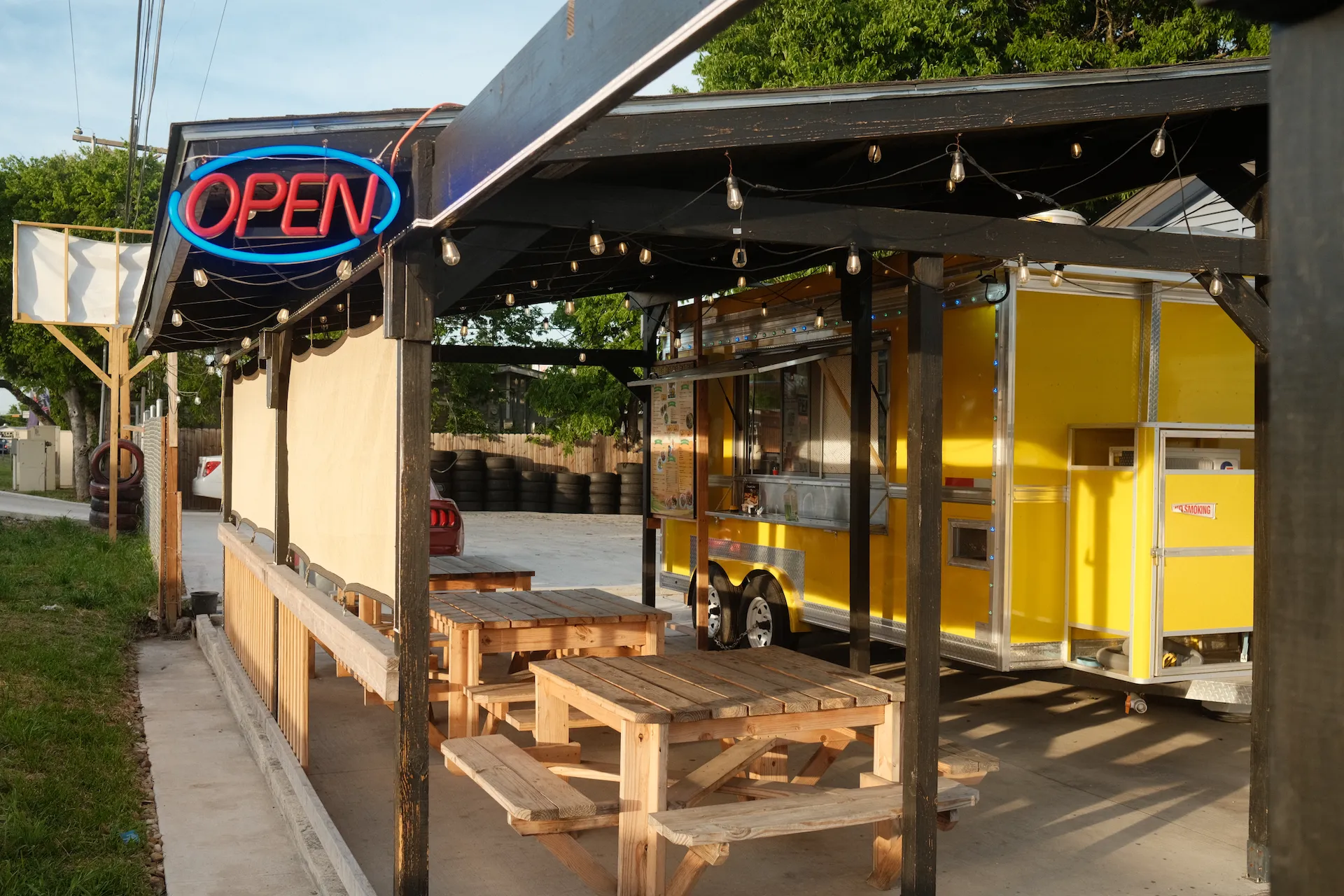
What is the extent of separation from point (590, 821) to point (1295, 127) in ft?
12.1

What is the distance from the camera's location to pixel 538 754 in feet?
17.1

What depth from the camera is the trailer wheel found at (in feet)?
28.5

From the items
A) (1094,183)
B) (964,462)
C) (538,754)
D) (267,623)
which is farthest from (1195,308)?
(267,623)

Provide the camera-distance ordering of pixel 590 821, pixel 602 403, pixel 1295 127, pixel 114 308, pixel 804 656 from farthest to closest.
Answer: pixel 602 403 → pixel 114 308 → pixel 804 656 → pixel 590 821 → pixel 1295 127

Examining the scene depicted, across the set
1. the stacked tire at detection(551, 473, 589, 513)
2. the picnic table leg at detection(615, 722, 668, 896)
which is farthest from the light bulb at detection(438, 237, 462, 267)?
the stacked tire at detection(551, 473, 589, 513)

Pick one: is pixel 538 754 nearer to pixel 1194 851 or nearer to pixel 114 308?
pixel 1194 851

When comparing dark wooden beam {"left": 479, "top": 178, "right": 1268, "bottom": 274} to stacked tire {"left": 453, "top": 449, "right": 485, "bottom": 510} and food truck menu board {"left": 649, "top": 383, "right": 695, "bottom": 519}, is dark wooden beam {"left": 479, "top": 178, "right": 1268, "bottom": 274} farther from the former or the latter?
stacked tire {"left": 453, "top": 449, "right": 485, "bottom": 510}

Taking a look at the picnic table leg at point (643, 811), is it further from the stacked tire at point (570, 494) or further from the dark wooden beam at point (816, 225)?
the stacked tire at point (570, 494)

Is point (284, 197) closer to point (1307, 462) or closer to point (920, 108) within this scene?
point (920, 108)

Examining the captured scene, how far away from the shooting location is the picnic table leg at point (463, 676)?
6465 mm

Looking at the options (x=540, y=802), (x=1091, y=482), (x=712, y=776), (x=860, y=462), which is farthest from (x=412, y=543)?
(x=1091, y=482)

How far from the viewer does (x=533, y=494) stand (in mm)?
27609

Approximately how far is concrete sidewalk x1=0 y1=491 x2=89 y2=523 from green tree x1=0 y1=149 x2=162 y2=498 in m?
2.33

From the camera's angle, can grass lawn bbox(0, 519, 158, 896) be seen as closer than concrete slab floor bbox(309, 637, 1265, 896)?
Yes
